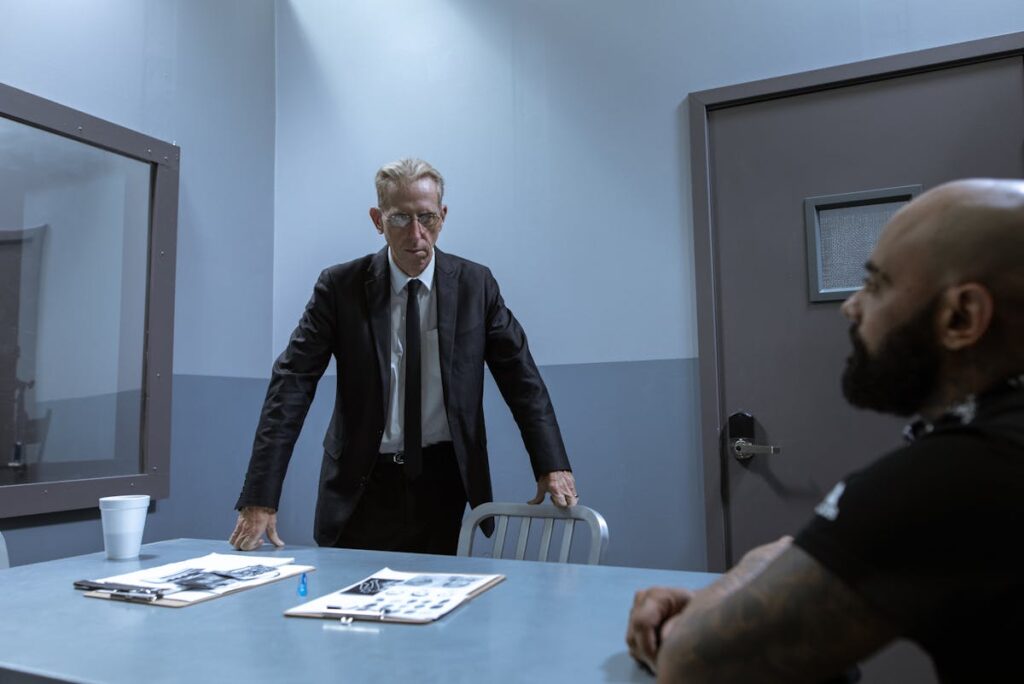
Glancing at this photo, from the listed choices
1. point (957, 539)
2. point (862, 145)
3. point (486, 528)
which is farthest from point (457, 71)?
point (957, 539)

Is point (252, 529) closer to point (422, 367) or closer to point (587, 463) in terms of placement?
point (422, 367)

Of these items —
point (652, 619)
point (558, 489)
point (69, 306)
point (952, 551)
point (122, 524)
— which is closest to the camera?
point (952, 551)

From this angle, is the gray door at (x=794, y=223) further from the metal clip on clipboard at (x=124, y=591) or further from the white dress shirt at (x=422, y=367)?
the metal clip on clipboard at (x=124, y=591)

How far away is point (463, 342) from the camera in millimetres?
2283

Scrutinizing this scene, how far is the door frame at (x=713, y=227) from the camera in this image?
2.44 m

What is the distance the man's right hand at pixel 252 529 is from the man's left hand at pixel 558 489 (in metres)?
0.66

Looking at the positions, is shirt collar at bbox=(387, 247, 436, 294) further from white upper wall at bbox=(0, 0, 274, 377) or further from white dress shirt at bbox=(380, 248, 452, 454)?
white upper wall at bbox=(0, 0, 274, 377)

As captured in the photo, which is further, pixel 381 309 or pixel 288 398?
pixel 381 309

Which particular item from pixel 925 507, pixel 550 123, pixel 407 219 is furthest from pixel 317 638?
pixel 550 123

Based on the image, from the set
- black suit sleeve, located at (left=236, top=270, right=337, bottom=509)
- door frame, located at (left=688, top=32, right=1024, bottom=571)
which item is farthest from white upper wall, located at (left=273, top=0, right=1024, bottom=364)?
black suit sleeve, located at (left=236, top=270, right=337, bottom=509)

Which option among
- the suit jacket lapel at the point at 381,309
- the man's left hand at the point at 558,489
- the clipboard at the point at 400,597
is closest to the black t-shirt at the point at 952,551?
the clipboard at the point at 400,597

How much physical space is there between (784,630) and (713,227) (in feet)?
6.92

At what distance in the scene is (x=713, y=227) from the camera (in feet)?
8.63

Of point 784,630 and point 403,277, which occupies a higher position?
point 403,277
